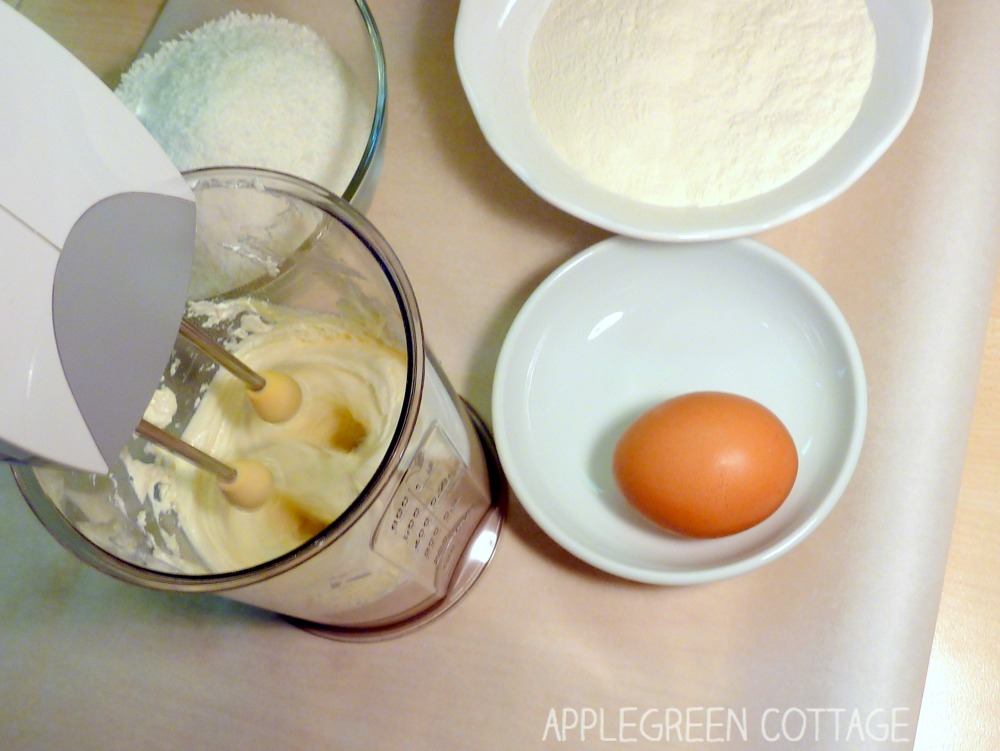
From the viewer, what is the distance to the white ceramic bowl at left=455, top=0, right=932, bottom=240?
1.76 ft

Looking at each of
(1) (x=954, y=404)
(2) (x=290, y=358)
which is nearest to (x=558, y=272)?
(2) (x=290, y=358)

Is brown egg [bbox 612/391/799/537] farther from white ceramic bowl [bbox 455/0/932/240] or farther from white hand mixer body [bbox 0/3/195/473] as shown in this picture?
white hand mixer body [bbox 0/3/195/473]

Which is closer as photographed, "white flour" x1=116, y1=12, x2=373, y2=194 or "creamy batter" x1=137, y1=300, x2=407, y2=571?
"creamy batter" x1=137, y1=300, x2=407, y2=571

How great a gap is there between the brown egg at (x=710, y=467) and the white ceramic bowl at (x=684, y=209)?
128 mm

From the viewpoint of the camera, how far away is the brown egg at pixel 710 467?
0.49m

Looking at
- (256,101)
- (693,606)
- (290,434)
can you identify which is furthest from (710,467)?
(256,101)

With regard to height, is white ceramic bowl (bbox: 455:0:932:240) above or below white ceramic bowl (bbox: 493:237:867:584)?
above

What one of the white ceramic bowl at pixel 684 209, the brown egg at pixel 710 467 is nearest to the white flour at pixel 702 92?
the white ceramic bowl at pixel 684 209

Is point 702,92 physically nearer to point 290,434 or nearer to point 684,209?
point 684,209

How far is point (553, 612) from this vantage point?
564 mm

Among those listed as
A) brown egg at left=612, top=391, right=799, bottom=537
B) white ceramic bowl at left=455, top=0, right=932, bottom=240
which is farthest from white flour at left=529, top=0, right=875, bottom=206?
brown egg at left=612, top=391, right=799, bottom=537

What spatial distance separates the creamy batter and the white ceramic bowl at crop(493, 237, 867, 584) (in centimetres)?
10

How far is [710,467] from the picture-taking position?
494 mm

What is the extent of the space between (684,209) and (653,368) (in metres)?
0.12
